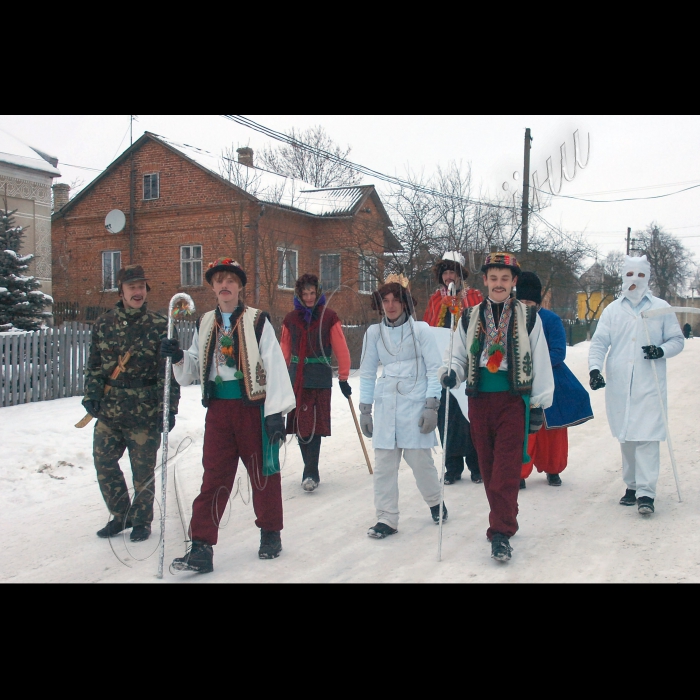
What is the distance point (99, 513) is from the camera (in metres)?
5.88

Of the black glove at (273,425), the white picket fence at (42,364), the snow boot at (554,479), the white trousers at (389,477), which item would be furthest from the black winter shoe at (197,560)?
the white picket fence at (42,364)

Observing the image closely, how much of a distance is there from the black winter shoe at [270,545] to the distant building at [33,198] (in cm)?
1814

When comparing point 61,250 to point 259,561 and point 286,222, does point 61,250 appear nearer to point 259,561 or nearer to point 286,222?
point 286,222

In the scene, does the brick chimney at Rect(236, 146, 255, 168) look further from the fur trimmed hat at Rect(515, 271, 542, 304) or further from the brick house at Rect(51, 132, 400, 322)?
the fur trimmed hat at Rect(515, 271, 542, 304)

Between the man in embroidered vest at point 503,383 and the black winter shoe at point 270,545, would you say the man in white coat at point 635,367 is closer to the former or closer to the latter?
the man in embroidered vest at point 503,383

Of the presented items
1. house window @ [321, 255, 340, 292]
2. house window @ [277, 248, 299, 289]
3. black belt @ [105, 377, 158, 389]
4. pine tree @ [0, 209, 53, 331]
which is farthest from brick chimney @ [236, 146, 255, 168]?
black belt @ [105, 377, 158, 389]

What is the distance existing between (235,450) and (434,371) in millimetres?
1531

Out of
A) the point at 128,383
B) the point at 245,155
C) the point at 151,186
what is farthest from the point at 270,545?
the point at 245,155

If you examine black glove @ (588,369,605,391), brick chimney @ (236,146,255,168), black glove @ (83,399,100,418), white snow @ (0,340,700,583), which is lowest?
white snow @ (0,340,700,583)

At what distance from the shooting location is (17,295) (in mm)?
13250

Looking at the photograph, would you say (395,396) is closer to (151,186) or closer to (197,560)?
(197,560)

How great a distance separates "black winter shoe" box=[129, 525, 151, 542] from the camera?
5073mm

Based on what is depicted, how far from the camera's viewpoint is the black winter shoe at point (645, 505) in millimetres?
5543

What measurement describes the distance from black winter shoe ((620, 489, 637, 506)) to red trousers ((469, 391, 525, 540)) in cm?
178
